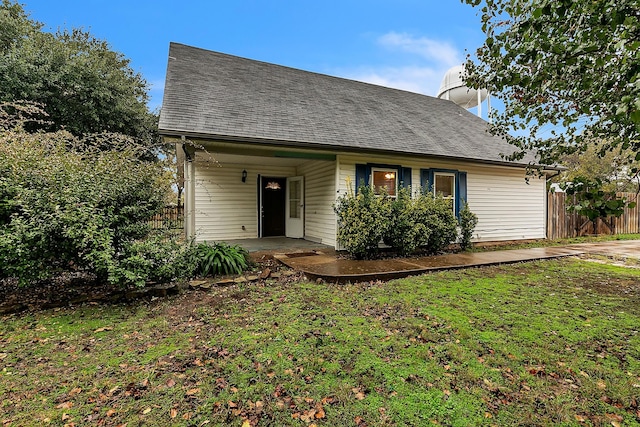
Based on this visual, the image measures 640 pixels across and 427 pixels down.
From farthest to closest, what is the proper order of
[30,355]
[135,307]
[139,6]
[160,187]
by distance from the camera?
[139,6]
[160,187]
[135,307]
[30,355]

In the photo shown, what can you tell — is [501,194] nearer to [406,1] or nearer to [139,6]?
[406,1]

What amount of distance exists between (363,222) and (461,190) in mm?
4160

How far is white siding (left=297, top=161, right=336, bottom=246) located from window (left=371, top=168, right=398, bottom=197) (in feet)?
3.85

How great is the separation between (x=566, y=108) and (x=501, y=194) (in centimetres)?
675

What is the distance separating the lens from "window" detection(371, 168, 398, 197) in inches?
315

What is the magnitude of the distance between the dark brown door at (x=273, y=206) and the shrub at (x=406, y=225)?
13.7 feet

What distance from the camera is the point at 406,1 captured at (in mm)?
9523

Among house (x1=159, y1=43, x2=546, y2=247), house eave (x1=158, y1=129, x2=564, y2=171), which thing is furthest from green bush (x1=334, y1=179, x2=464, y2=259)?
house eave (x1=158, y1=129, x2=564, y2=171)

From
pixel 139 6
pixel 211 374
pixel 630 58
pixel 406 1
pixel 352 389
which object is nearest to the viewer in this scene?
pixel 630 58

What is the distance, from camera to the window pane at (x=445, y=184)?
28.9 ft

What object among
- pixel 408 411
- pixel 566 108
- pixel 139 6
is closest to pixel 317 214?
pixel 566 108

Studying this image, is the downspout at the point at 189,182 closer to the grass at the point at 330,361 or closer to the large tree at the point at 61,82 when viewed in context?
the grass at the point at 330,361

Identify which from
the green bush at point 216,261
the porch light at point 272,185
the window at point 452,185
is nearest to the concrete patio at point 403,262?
the green bush at point 216,261

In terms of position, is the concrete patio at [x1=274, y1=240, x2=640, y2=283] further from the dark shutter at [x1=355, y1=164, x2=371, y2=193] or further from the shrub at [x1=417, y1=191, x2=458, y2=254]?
the dark shutter at [x1=355, y1=164, x2=371, y2=193]
